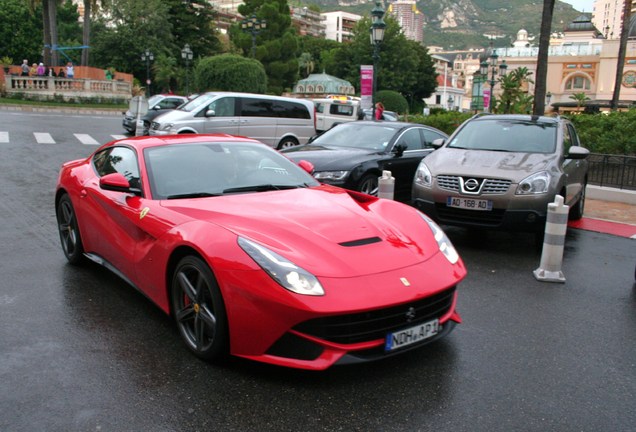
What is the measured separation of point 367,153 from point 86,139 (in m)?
12.3

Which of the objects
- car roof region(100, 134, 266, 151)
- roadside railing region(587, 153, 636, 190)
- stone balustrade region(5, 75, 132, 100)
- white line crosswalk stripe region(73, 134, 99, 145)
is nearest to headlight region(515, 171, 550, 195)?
car roof region(100, 134, 266, 151)

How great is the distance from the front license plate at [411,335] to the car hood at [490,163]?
3.89 meters

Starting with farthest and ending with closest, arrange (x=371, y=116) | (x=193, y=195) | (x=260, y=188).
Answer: (x=371, y=116) → (x=260, y=188) → (x=193, y=195)

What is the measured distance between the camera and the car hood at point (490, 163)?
23.6 ft

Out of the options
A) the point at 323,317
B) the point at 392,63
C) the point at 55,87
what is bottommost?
the point at 323,317

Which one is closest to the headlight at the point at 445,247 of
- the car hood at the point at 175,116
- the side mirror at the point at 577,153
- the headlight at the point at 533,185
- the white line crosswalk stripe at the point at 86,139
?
the headlight at the point at 533,185

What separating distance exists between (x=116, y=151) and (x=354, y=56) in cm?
7938

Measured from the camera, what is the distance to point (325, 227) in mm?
3902

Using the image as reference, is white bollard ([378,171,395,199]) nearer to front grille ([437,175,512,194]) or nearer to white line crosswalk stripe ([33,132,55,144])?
front grille ([437,175,512,194])

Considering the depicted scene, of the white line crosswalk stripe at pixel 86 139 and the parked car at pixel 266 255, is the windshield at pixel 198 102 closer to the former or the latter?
the white line crosswalk stripe at pixel 86 139

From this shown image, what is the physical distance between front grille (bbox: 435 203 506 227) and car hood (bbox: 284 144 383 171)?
2.06 metres

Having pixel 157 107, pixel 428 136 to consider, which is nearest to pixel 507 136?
pixel 428 136

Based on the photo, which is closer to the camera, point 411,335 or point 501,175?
point 411,335

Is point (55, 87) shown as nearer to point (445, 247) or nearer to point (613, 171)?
point (613, 171)
